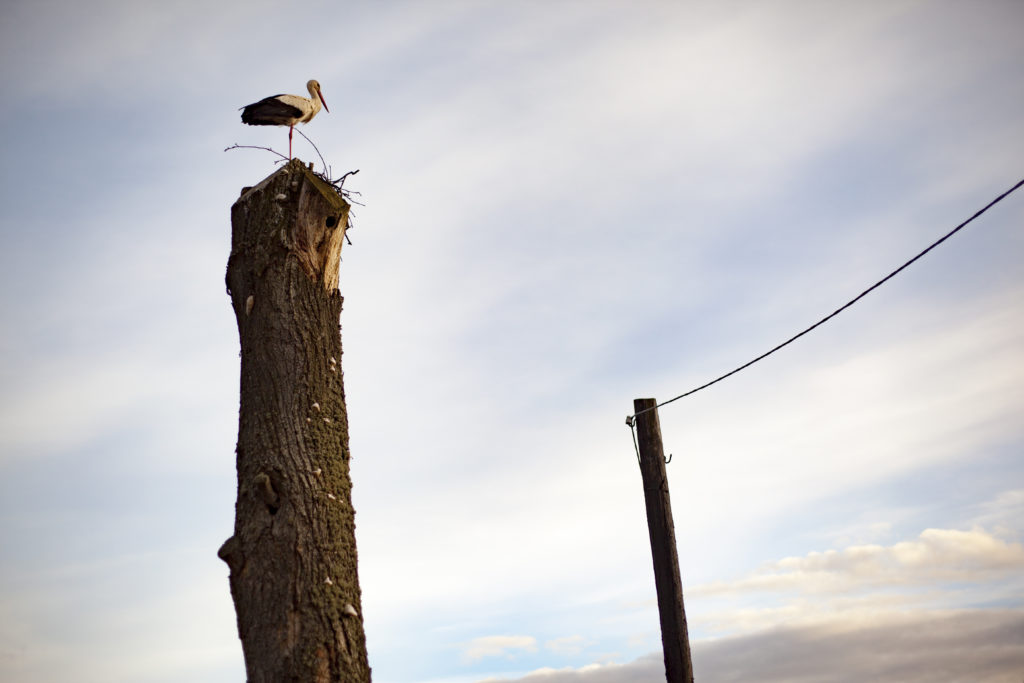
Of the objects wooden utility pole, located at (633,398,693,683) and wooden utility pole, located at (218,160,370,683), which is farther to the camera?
wooden utility pole, located at (633,398,693,683)

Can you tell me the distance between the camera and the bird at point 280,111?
23.2ft

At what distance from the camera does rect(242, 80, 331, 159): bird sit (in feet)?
23.2

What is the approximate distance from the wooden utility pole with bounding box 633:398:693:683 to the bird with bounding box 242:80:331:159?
416 centimetres

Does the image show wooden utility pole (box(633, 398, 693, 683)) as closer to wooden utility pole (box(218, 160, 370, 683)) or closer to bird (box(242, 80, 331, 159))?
wooden utility pole (box(218, 160, 370, 683))

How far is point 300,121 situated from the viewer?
732 cm

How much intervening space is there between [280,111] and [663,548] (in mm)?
5212

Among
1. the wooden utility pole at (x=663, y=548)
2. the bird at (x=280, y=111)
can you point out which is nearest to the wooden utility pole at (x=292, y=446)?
the bird at (x=280, y=111)

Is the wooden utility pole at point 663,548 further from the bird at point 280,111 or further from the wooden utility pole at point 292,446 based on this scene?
the bird at point 280,111

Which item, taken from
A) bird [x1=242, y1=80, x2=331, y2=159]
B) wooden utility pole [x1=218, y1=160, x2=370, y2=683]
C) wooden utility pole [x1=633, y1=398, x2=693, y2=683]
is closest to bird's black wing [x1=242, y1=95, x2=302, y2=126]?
bird [x1=242, y1=80, x2=331, y2=159]

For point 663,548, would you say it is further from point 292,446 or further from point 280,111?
point 280,111

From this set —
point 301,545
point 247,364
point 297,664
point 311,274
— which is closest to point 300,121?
point 311,274

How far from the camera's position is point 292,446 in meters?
5.08

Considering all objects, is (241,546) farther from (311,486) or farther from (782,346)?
(782,346)

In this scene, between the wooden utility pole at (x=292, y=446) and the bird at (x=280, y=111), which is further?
the bird at (x=280, y=111)
